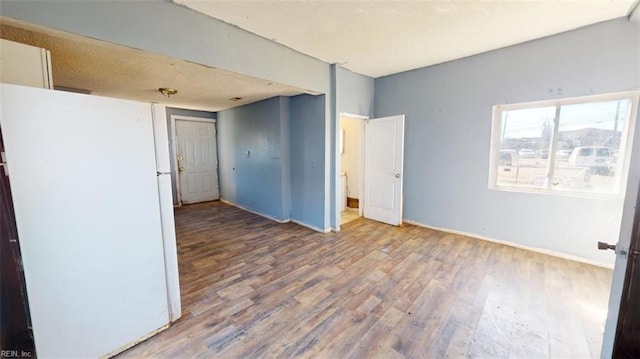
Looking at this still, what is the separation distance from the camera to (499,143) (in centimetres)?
356

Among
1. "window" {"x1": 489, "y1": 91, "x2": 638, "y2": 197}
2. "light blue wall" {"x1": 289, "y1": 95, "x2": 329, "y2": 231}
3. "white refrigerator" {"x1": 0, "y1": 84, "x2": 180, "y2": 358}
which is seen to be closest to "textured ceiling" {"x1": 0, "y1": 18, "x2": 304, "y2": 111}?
"light blue wall" {"x1": 289, "y1": 95, "x2": 329, "y2": 231}

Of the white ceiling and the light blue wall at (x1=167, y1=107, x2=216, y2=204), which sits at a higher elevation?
the white ceiling

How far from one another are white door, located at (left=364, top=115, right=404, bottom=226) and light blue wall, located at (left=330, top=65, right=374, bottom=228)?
0.44 meters

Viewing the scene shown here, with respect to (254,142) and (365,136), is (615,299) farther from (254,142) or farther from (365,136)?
(254,142)

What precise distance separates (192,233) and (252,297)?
2295mm

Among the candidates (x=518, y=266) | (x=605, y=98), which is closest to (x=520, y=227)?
(x=518, y=266)

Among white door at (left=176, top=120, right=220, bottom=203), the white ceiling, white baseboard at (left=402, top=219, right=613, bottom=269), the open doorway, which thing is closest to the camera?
the white ceiling

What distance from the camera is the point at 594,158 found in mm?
2924

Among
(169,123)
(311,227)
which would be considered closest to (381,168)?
(311,227)

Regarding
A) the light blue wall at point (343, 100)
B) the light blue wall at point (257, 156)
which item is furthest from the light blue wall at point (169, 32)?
the light blue wall at point (257, 156)

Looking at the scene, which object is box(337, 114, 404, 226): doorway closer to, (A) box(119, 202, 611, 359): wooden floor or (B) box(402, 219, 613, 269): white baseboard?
(B) box(402, 219, 613, 269): white baseboard

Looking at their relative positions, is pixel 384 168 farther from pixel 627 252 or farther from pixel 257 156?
pixel 627 252

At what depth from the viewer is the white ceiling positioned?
227 centimetres

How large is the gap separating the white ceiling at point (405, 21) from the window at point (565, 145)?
2.98 ft
